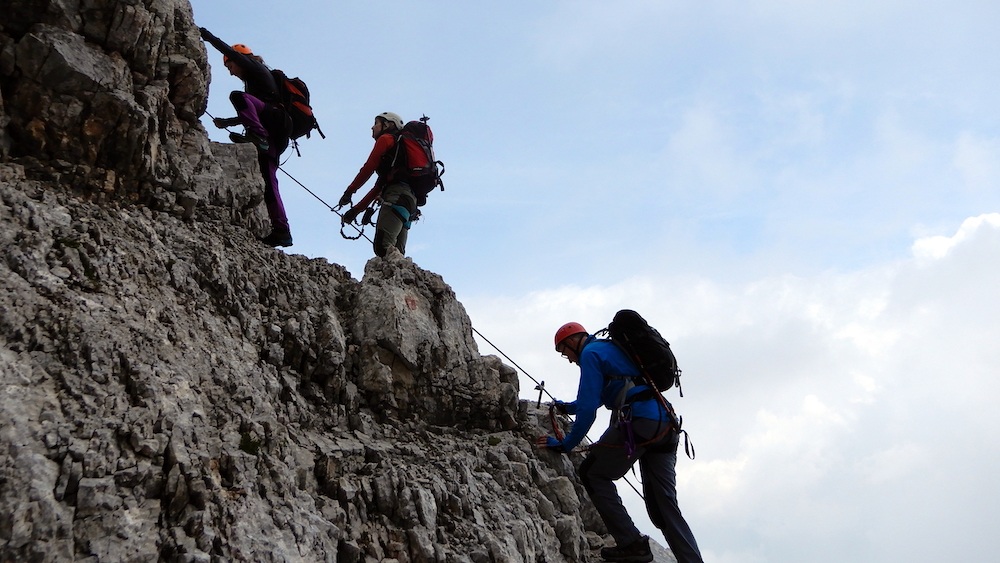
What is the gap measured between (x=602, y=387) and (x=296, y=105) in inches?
257

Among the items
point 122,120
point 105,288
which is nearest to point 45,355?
point 105,288

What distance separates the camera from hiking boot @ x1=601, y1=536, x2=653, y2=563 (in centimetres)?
938

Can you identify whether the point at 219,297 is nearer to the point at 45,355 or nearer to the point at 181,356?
the point at 181,356

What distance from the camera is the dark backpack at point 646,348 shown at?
9.45 metres

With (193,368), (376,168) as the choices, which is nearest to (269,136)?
(376,168)

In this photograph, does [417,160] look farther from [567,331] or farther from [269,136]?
[567,331]

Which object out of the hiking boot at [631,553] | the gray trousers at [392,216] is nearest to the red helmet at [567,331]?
the hiking boot at [631,553]

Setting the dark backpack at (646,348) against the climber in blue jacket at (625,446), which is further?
the dark backpack at (646,348)

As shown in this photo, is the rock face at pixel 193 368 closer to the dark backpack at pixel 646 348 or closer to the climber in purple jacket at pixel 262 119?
the climber in purple jacket at pixel 262 119

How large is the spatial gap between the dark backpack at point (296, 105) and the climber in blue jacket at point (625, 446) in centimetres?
576

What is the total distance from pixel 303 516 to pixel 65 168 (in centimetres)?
435

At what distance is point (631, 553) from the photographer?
9.38 m

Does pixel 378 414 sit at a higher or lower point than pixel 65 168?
lower

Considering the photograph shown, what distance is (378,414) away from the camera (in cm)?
918
